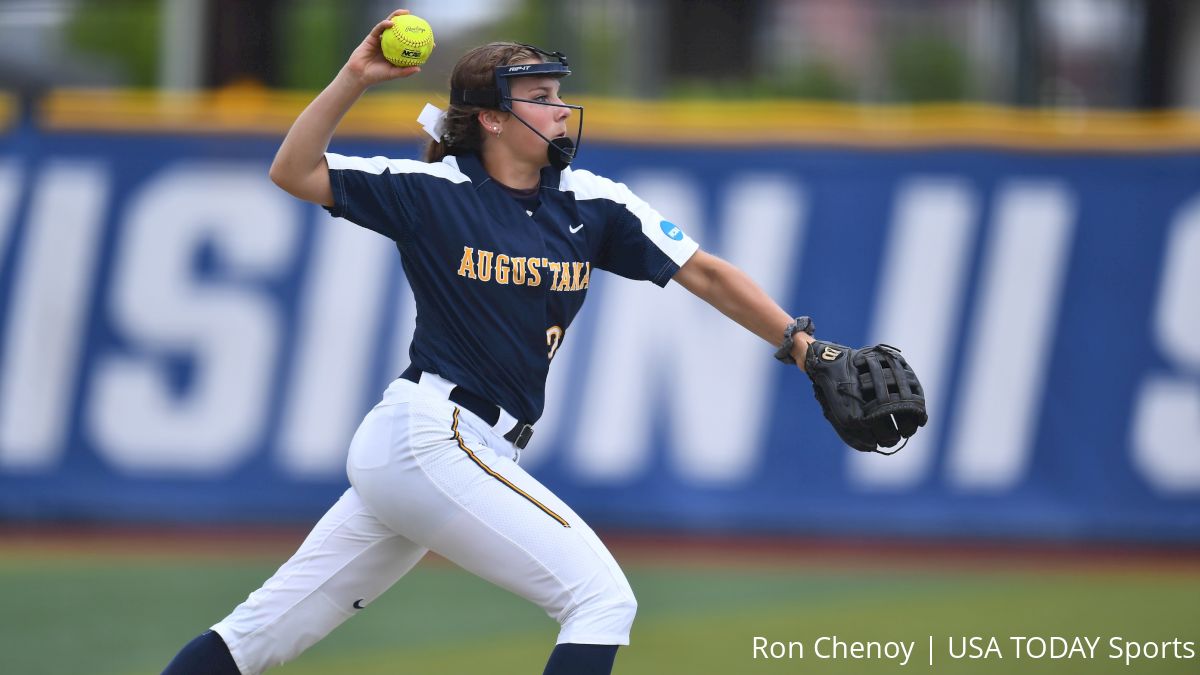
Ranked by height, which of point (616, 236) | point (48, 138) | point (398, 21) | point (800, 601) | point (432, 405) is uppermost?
point (48, 138)

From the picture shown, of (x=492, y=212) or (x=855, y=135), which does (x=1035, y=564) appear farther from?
(x=492, y=212)

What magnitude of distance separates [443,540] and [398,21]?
139 cm

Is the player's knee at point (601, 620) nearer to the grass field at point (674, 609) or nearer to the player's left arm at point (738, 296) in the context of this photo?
the player's left arm at point (738, 296)

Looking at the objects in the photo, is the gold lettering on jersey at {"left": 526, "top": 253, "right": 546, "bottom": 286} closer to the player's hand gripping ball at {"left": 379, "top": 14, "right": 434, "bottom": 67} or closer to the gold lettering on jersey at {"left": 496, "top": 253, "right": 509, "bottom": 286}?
the gold lettering on jersey at {"left": 496, "top": 253, "right": 509, "bottom": 286}

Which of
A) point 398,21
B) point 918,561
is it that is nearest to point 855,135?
point 918,561

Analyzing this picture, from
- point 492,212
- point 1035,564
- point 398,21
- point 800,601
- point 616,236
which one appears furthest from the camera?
point 1035,564

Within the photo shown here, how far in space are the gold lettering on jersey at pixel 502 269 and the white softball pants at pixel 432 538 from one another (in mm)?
326

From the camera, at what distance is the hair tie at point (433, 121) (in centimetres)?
422

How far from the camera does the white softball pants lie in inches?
149

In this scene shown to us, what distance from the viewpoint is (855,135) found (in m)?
8.73

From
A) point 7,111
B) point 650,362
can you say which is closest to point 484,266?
point 650,362

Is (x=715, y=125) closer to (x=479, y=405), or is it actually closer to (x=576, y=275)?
(x=576, y=275)

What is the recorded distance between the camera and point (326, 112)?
3.76 metres

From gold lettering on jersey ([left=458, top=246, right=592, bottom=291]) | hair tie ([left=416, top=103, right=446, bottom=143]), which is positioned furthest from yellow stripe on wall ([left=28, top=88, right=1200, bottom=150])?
gold lettering on jersey ([left=458, top=246, right=592, bottom=291])
